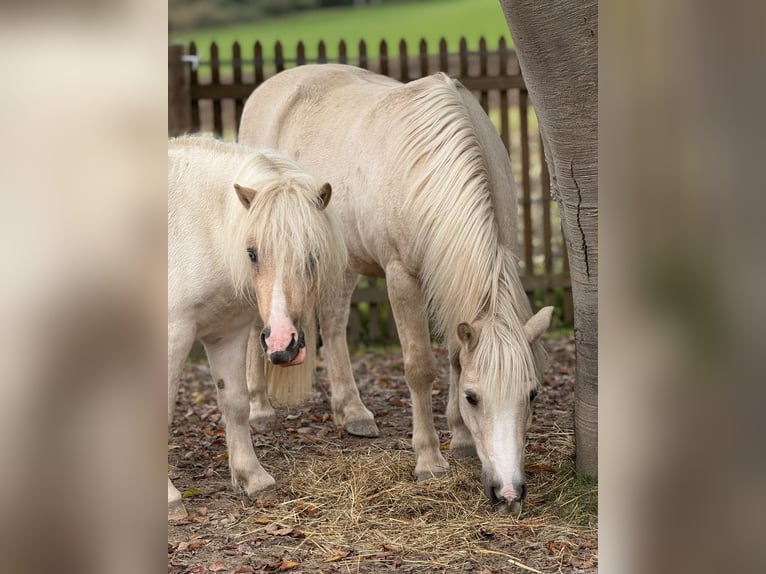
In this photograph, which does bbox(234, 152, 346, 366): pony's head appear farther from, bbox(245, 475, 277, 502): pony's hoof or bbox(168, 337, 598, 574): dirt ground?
bbox(245, 475, 277, 502): pony's hoof

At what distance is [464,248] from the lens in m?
3.88

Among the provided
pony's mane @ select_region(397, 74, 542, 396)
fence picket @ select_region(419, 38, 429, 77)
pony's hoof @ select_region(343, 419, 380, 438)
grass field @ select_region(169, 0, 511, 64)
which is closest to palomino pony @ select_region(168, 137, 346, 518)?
pony's mane @ select_region(397, 74, 542, 396)

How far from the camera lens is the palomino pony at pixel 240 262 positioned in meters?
3.55

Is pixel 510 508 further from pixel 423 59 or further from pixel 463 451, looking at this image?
pixel 423 59

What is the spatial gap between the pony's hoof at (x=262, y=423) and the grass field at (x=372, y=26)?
16.9 meters

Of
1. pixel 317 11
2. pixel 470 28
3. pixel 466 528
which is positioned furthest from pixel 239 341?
pixel 317 11

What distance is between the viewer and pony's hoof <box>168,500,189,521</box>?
3926 millimetres

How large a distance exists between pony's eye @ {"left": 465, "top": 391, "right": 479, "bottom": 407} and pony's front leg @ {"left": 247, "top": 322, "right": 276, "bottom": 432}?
7.05 ft

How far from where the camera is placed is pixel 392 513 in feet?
13.2

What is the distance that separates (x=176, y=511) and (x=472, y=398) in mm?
1493

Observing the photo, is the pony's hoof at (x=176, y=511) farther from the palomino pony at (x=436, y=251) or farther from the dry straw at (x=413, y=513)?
the palomino pony at (x=436, y=251)

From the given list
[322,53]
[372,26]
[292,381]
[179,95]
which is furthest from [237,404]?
[372,26]
